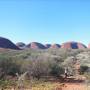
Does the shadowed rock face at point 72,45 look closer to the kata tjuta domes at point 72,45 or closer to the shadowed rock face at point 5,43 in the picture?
the kata tjuta domes at point 72,45

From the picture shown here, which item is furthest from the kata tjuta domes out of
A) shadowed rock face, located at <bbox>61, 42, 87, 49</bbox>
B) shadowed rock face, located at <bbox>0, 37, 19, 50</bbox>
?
shadowed rock face, located at <bbox>0, 37, 19, 50</bbox>

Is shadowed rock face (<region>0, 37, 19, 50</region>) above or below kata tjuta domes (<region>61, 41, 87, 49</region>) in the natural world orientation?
below

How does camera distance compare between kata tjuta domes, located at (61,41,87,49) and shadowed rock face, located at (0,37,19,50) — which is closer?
shadowed rock face, located at (0,37,19,50)

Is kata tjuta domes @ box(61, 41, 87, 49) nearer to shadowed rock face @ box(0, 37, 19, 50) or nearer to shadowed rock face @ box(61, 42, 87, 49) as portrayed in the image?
shadowed rock face @ box(61, 42, 87, 49)

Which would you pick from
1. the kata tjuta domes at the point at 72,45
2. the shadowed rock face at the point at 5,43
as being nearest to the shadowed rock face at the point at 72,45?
the kata tjuta domes at the point at 72,45

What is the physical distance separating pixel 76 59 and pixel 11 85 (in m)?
42.9

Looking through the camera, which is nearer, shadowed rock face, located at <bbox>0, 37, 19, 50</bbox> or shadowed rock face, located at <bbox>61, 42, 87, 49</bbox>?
shadowed rock face, located at <bbox>0, 37, 19, 50</bbox>

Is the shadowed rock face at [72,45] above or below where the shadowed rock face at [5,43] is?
above

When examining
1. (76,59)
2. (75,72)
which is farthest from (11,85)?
(76,59)

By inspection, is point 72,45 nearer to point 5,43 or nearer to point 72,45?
point 72,45

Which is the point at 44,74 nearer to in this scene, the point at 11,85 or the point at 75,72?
the point at 75,72

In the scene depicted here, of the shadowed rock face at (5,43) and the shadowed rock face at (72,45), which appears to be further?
the shadowed rock face at (72,45)

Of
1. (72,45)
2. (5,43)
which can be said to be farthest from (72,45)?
(5,43)

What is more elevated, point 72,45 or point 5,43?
point 72,45
